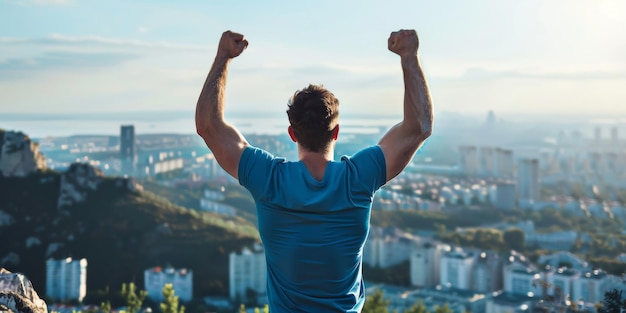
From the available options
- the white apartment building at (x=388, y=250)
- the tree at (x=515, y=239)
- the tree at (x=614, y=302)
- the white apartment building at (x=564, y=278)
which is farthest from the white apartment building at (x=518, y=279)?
the tree at (x=614, y=302)

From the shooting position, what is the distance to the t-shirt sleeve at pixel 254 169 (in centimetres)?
100

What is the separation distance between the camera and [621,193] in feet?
100

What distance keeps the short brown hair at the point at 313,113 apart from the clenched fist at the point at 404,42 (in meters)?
0.16

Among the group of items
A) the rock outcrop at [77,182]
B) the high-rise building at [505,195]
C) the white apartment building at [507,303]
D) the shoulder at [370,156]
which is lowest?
the white apartment building at [507,303]

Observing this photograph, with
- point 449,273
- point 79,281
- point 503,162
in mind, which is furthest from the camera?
point 503,162

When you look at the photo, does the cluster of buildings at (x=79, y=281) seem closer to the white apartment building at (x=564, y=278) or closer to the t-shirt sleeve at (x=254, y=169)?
the white apartment building at (x=564, y=278)

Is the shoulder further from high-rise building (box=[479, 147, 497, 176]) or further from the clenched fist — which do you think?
high-rise building (box=[479, 147, 497, 176])

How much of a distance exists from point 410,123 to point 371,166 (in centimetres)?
9

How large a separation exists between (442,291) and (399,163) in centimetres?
2196

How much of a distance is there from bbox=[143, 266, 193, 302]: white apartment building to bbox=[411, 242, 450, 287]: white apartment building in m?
6.84

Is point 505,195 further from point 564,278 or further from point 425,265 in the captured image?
point 564,278

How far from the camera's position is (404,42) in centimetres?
110

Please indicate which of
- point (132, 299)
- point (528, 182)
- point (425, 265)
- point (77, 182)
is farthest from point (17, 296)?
point (528, 182)

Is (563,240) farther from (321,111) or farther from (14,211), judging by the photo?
(321,111)
